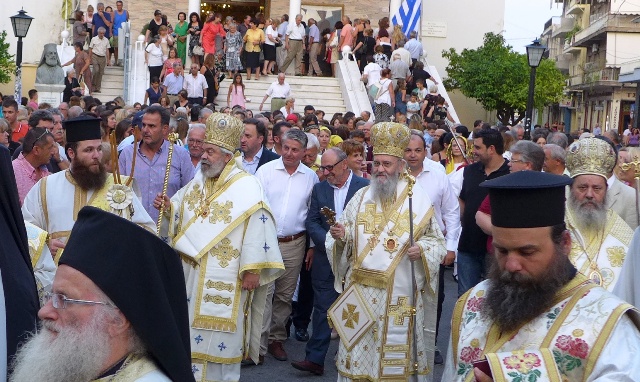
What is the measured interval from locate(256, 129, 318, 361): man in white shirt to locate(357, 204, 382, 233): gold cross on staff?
6.61ft

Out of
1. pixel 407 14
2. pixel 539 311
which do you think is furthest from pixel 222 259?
pixel 407 14

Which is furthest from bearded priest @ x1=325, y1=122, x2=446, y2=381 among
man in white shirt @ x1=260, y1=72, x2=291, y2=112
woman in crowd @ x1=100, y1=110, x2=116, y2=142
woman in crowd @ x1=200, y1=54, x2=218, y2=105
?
woman in crowd @ x1=200, y1=54, x2=218, y2=105

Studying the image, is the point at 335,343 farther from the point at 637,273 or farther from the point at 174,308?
the point at 174,308

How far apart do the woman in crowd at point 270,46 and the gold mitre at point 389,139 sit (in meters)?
20.7

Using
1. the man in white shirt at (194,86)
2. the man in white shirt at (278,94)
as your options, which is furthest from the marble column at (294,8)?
the man in white shirt at (194,86)

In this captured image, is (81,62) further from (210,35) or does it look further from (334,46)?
(334,46)

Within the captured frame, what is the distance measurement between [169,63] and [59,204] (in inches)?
710

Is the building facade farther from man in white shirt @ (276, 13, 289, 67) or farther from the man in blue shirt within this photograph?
the man in blue shirt

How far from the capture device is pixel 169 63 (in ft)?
83.4

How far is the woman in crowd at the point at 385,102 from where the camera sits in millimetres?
25688

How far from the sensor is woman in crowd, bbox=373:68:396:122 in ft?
84.3

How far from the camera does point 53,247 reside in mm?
7219

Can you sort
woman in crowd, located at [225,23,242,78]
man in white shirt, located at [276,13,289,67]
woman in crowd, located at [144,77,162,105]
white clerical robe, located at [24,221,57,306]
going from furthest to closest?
man in white shirt, located at [276,13,289,67]
woman in crowd, located at [225,23,242,78]
woman in crowd, located at [144,77,162,105]
white clerical robe, located at [24,221,57,306]

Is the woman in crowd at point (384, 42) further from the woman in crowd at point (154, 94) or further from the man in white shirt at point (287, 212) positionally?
the man in white shirt at point (287, 212)
